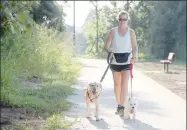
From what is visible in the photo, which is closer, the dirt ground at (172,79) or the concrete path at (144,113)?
the concrete path at (144,113)

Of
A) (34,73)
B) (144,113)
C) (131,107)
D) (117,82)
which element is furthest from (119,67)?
(34,73)

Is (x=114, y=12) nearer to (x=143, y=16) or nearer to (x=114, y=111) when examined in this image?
(x=143, y=16)

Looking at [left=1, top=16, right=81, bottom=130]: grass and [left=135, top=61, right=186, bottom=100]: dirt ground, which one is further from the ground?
[left=1, top=16, right=81, bottom=130]: grass

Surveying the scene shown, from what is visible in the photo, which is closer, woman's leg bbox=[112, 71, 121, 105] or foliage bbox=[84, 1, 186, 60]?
woman's leg bbox=[112, 71, 121, 105]

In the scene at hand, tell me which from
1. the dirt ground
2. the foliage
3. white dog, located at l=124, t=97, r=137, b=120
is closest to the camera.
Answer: white dog, located at l=124, t=97, r=137, b=120

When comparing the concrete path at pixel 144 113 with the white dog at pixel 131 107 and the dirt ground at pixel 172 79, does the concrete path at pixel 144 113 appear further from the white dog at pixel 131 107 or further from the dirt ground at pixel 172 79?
the dirt ground at pixel 172 79

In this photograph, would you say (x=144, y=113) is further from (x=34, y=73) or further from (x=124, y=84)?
(x=34, y=73)

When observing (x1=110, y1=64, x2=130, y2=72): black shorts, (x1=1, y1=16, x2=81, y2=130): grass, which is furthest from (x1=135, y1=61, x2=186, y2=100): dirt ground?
(x1=110, y1=64, x2=130, y2=72): black shorts

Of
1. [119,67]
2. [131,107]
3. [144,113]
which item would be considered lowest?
[144,113]

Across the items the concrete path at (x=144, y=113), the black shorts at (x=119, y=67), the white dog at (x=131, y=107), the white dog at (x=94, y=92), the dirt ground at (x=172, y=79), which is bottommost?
the dirt ground at (x=172, y=79)

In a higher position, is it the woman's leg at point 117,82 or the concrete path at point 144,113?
the woman's leg at point 117,82

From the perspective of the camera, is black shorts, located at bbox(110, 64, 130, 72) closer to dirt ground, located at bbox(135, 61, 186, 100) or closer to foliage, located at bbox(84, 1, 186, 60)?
dirt ground, located at bbox(135, 61, 186, 100)

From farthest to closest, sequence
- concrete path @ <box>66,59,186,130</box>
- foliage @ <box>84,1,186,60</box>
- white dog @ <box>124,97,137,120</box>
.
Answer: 1. foliage @ <box>84,1,186,60</box>
2. white dog @ <box>124,97,137,120</box>
3. concrete path @ <box>66,59,186,130</box>

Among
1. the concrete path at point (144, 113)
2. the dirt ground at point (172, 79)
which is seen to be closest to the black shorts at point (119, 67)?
the concrete path at point (144, 113)
